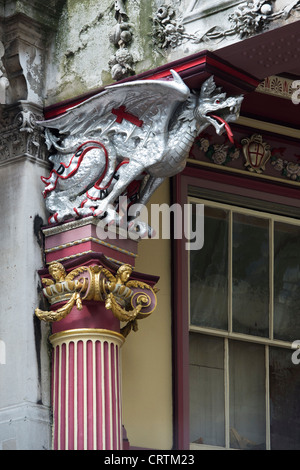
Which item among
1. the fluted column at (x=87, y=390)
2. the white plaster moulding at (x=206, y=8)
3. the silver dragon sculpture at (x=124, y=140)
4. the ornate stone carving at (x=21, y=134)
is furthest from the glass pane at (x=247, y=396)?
the white plaster moulding at (x=206, y=8)

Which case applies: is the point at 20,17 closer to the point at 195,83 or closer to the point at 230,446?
the point at 195,83

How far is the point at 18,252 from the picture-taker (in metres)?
11.2

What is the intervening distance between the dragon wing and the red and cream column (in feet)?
2.44

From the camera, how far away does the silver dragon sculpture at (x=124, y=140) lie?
1088 cm

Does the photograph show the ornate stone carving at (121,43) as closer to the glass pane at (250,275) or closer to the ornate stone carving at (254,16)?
the ornate stone carving at (254,16)

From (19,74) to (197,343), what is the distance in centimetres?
245

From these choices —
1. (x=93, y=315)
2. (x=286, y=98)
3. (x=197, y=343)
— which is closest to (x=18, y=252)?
(x=93, y=315)

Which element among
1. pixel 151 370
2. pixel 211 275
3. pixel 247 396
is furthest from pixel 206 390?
pixel 211 275

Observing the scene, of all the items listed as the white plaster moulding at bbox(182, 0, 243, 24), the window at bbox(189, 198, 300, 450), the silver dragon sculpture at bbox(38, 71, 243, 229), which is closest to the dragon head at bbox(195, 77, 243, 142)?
the silver dragon sculpture at bbox(38, 71, 243, 229)

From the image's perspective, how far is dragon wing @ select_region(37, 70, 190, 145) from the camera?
35.7ft

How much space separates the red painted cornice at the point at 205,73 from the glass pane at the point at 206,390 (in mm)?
2108

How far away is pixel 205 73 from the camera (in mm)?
10781

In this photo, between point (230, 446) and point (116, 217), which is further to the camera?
point (230, 446)

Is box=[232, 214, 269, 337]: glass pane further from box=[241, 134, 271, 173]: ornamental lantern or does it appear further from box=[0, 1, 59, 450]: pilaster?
box=[0, 1, 59, 450]: pilaster
